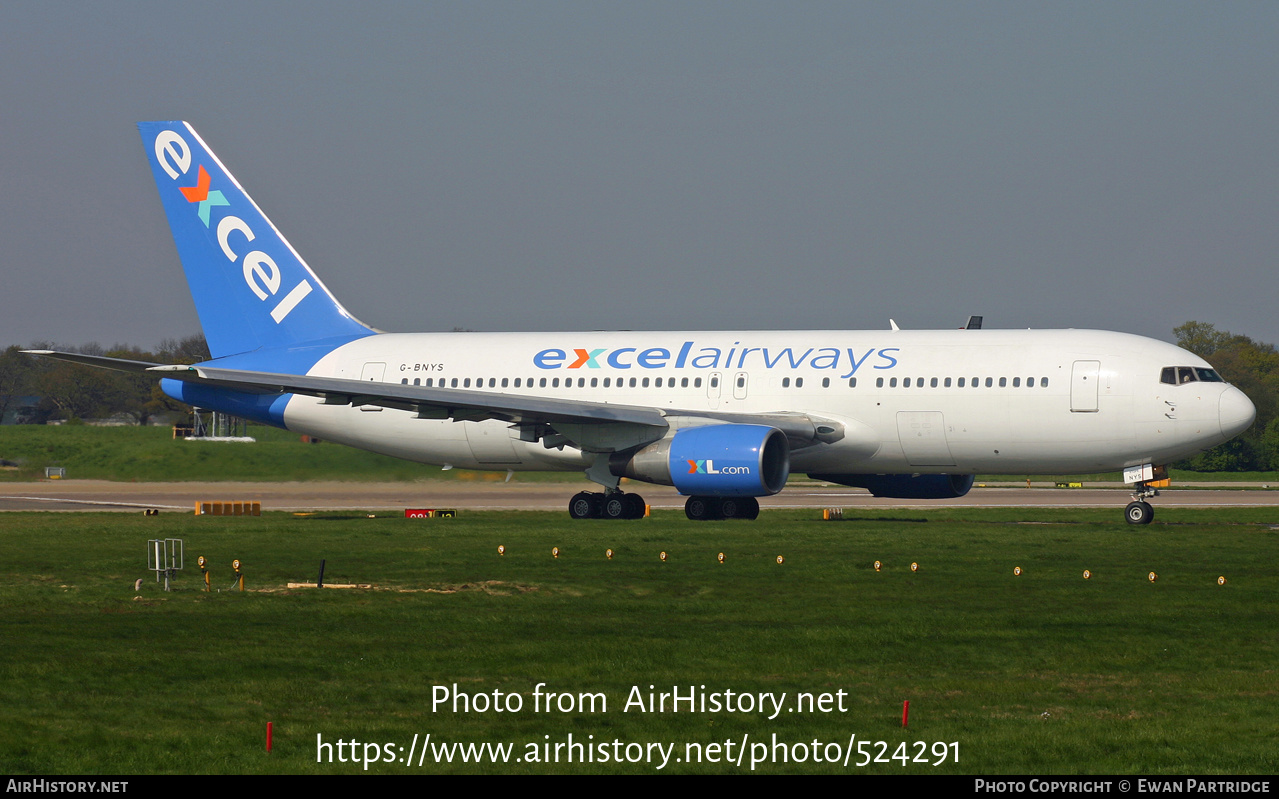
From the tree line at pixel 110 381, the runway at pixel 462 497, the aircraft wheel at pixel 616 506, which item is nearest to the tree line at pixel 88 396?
the tree line at pixel 110 381

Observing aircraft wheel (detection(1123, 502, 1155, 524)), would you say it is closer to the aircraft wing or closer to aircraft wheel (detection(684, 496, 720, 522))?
the aircraft wing

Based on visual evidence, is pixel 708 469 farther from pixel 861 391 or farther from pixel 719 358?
pixel 719 358

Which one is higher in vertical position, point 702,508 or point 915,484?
point 915,484

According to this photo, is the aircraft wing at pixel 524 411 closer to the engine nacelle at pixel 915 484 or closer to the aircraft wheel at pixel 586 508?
the aircraft wheel at pixel 586 508

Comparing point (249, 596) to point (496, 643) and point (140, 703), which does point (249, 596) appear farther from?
point (140, 703)

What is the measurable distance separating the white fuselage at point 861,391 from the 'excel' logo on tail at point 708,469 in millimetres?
2393

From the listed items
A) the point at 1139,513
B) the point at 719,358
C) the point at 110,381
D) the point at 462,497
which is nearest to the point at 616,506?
the point at 719,358

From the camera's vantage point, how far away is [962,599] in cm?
1770

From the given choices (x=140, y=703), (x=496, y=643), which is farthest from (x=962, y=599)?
(x=140, y=703)

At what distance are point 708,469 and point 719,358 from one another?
4.57 meters

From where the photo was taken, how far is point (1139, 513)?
30.0m

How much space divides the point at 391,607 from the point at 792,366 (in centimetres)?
1732

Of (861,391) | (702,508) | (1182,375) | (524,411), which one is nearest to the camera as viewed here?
(1182,375)

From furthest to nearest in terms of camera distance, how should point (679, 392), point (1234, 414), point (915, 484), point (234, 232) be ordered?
1. point (234, 232)
2. point (915, 484)
3. point (679, 392)
4. point (1234, 414)
